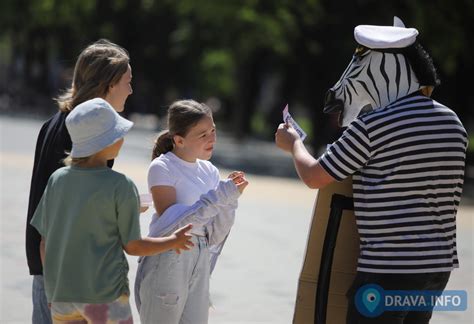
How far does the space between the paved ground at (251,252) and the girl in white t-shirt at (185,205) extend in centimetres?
49

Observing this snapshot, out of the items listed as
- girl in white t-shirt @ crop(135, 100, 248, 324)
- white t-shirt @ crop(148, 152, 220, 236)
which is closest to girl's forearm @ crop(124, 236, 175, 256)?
girl in white t-shirt @ crop(135, 100, 248, 324)

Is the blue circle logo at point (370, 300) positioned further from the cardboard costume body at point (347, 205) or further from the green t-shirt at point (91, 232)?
the green t-shirt at point (91, 232)

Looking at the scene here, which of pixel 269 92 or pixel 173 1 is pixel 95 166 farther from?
pixel 269 92

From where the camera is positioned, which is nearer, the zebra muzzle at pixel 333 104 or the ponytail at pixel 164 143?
the zebra muzzle at pixel 333 104

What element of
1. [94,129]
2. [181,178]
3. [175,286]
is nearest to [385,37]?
[181,178]

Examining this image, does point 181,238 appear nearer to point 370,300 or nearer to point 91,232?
point 91,232

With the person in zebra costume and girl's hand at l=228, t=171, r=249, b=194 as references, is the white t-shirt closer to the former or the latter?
girl's hand at l=228, t=171, r=249, b=194

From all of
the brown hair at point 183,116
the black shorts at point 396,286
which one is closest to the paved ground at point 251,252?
the brown hair at point 183,116

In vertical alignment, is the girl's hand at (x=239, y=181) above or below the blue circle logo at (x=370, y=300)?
above

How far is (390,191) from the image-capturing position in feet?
12.9

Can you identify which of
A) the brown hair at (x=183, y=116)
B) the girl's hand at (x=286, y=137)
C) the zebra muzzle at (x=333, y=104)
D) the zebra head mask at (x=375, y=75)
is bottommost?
the brown hair at (x=183, y=116)

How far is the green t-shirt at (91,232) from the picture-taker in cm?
382

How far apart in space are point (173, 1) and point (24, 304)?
2469 cm

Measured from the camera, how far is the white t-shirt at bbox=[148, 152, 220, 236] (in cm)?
455
